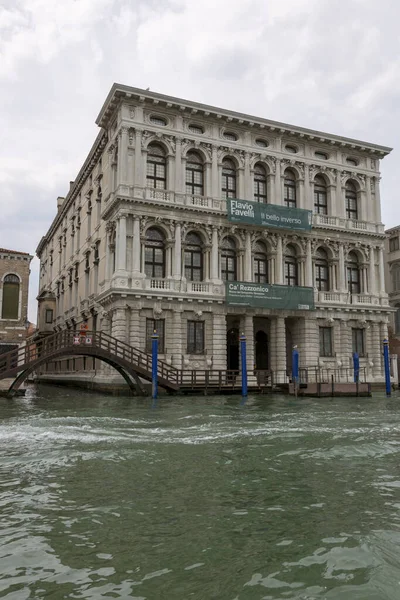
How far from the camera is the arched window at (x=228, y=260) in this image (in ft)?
99.6

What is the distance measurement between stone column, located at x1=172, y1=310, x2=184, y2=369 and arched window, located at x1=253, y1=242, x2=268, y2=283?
5828 mm

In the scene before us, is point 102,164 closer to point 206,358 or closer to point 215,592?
point 206,358

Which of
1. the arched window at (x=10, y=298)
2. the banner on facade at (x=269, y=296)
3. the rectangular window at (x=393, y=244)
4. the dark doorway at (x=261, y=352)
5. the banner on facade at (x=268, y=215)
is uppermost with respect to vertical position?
the rectangular window at (x=393, y=244)

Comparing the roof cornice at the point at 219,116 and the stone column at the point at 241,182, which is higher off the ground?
the roof cornice at the point at 219,116

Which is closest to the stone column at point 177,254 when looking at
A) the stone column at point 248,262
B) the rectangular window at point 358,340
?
the stone column at point 248,262

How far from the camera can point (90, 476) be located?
6977 millimetres

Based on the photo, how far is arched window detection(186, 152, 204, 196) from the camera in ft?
98.4

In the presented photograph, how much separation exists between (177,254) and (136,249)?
224cm

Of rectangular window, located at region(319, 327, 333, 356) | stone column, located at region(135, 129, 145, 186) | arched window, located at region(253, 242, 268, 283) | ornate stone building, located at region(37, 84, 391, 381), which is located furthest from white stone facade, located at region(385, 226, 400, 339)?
stone column, located at region(135, 129, 145, 186)

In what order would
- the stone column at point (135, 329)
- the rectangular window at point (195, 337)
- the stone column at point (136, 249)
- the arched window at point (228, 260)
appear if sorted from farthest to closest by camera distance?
the arched window at point (228, 260)
the rectangular window at point (195, 337)
the stone column at point (136, 249)
the stone column at point (135, 329)

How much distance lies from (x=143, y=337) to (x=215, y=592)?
23.8 metres

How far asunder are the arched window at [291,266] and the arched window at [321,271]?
4.51 feet

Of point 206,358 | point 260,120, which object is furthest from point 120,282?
point 260,120

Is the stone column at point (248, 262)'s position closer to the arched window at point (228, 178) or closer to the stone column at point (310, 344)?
the arched window at point (228, 178)
